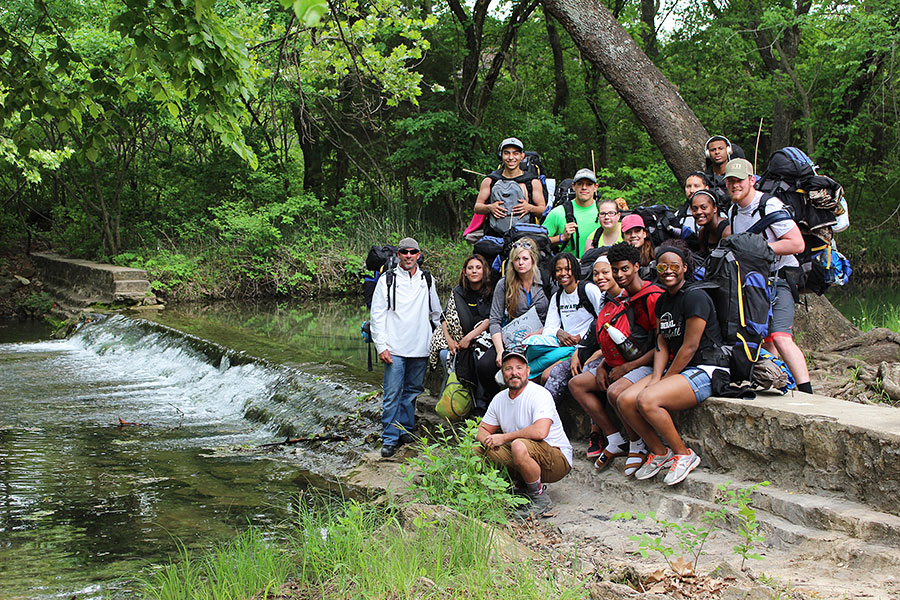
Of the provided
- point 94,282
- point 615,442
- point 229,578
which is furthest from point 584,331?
point 94,282

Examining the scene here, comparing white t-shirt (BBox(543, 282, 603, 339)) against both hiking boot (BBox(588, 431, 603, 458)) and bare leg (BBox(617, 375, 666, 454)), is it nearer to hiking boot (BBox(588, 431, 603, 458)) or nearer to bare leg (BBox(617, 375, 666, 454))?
hiking boot (BBox(588, 431, 603, 458))

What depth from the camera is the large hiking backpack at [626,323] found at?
5469 millimetres

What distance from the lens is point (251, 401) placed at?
31.4 ft

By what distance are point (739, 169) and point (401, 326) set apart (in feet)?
9.89

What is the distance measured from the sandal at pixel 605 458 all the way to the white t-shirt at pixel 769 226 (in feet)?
5.81

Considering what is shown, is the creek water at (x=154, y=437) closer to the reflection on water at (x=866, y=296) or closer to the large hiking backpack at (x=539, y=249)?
the large hiking backpack at (x=539, y=249)

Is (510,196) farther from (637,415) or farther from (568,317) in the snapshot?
(637,415)

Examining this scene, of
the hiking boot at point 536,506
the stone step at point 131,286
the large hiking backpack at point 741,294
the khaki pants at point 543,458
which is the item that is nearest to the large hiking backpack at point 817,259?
the large hiking backpack at point 741,294

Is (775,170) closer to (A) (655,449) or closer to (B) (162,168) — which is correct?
(A) (655,449)

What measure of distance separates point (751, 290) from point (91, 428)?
→ 7017 mm

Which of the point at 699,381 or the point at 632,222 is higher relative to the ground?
the point at 632,222

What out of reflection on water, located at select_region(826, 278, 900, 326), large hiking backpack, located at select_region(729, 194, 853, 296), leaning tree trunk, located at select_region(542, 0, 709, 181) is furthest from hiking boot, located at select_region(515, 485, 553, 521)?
reflection on water, located at select_region(826, 278, 900, 326)

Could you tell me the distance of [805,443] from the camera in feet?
15.2

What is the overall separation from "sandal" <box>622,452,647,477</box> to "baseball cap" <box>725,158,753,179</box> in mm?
2100
